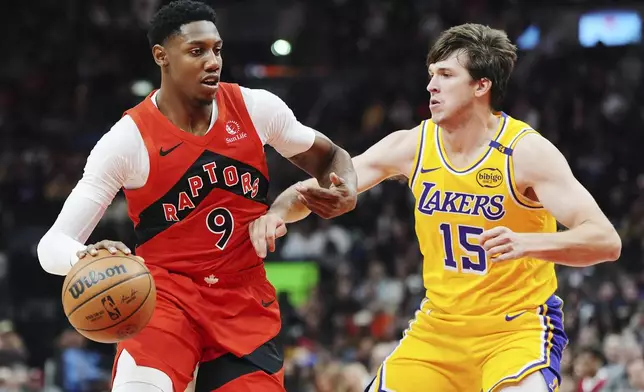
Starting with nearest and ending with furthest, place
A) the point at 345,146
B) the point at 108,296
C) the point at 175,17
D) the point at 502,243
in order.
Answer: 1. the point at 108,296
2. the point at 502,243
3. the point at 175,17
4. the point at 345,146

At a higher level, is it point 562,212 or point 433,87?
point 433,87

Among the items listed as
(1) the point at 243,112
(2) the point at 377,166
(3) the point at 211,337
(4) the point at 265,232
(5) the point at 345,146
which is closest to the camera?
(4) the point at 265,232

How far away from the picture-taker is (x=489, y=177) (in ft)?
16.3

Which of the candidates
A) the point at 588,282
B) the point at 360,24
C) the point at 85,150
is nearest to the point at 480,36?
the point at 588,282

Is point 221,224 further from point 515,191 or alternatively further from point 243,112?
point 515,191

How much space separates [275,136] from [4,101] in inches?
584

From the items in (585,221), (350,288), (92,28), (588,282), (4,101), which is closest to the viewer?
(585,221)

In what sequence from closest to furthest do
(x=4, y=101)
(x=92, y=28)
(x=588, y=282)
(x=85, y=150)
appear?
(x=588, y=282) → (x=85, y=150) → (x=4, y=101) → (x=92, y=28)

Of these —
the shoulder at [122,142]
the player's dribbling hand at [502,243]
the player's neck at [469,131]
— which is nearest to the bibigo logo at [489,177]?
the player's neck at [469,131]

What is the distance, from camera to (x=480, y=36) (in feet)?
17.3

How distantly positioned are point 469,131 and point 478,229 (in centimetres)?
53

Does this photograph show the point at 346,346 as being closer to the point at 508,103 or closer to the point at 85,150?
the point at 508,103

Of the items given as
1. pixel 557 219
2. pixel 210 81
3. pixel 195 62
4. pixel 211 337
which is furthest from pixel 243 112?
pixel 557 219

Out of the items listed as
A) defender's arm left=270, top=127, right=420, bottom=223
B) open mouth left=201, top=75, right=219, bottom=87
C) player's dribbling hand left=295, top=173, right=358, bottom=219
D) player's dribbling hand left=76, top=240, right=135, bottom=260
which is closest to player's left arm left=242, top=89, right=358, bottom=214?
player's dribbling hand left=295, top=173, right=358, bottom=219
